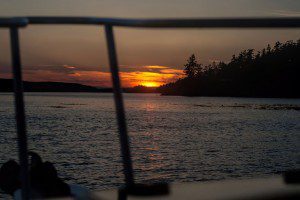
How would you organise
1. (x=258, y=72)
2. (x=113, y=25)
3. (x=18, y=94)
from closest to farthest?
(x=18, y=94)
(x=113, y=25)
(x=258, y=72)

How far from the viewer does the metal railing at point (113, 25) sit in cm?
199

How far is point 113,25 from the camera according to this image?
2223mm

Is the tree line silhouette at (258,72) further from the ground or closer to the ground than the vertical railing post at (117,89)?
further from the ground

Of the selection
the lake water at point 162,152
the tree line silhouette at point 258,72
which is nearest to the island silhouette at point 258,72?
the tree line silhouette at point 258,72

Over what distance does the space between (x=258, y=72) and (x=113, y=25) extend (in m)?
140

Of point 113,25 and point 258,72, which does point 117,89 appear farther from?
point 258,72

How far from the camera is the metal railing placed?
199 cm

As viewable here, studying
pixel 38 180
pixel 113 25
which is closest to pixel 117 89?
pixel 113 25

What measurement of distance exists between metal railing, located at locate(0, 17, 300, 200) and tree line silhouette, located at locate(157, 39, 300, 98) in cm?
12757

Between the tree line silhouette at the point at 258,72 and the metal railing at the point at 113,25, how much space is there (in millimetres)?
127569

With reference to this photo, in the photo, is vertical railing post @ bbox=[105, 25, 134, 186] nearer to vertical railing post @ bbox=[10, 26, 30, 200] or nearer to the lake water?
vertical railing post @ bbox=[10, 26, 30, 200]

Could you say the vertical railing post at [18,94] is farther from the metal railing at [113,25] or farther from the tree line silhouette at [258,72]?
the tree line silhouette at [258,72]

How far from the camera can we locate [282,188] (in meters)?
2.66

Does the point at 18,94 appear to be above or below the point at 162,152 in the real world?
below
